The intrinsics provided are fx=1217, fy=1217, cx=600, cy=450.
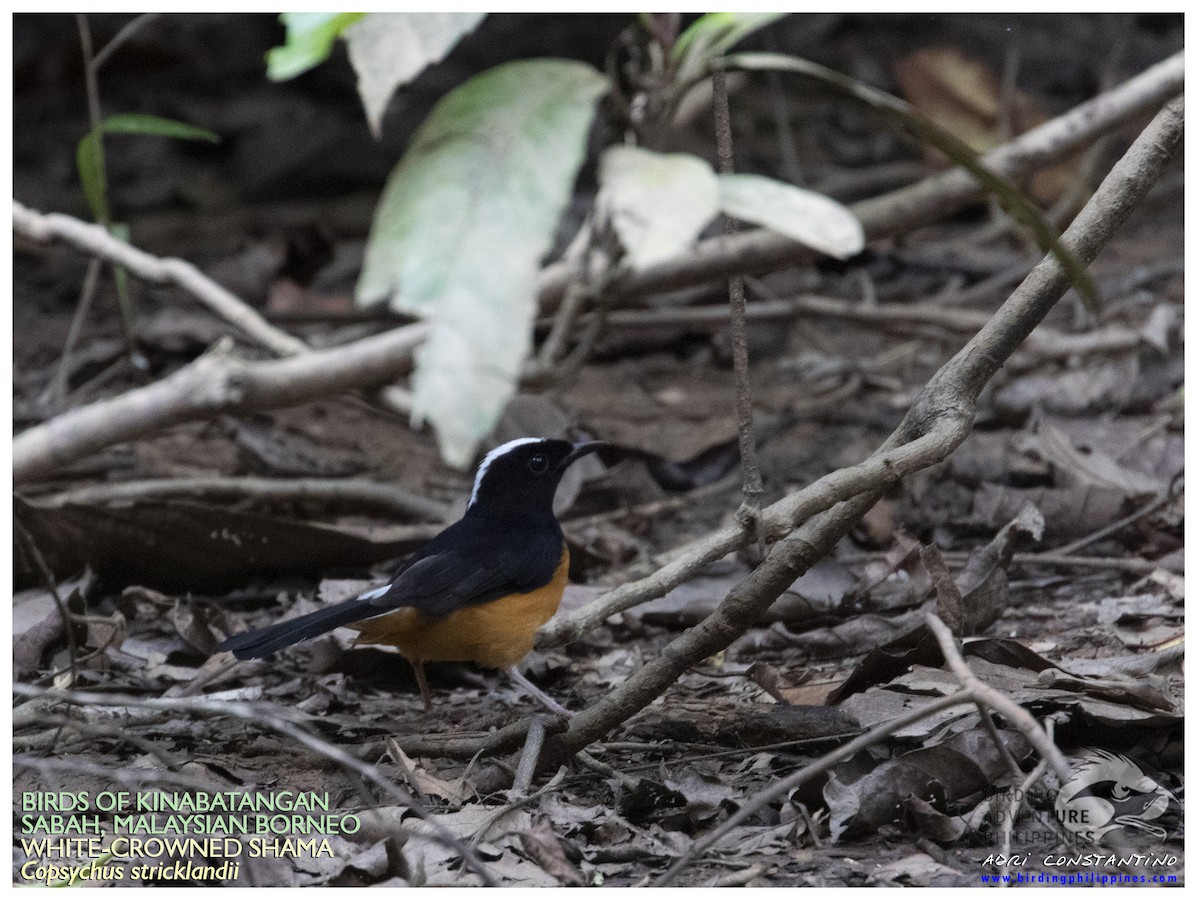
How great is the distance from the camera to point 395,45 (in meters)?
1.48

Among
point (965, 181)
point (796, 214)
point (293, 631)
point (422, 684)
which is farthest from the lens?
point (965, 181)

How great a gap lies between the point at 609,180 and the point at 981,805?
1.44 m

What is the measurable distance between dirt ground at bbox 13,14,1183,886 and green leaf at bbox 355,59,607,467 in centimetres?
65

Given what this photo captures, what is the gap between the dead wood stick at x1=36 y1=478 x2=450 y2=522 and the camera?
3.98m

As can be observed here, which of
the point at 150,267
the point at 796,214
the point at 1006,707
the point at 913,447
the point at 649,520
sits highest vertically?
the point at 796,214

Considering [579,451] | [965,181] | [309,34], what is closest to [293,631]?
[579,451]

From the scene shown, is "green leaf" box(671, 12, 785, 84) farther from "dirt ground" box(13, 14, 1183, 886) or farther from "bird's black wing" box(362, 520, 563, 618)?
"bird's black wing" box(362, 520, 563, 618)

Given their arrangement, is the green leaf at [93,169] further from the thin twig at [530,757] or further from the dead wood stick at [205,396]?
the thin twig at [530,757]

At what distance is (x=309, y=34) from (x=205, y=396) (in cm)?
94

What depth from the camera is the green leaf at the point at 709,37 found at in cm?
163

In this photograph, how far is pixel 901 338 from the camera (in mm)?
5746

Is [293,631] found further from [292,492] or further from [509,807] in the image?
[292,492]

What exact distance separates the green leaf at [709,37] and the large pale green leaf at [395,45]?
31cm
